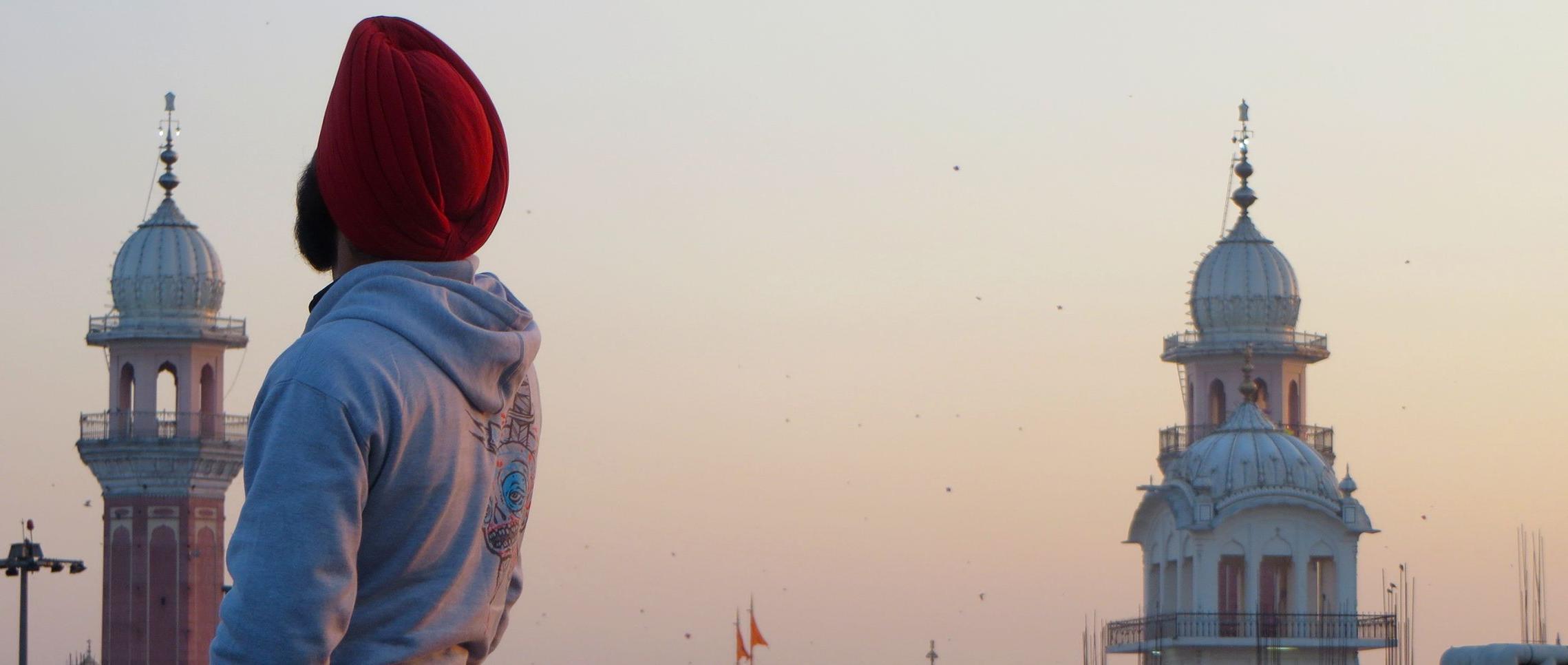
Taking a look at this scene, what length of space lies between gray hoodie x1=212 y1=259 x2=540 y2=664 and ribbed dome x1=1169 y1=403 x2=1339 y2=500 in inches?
2096

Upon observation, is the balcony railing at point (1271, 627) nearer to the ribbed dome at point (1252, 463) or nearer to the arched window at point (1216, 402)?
the ribbed dome at point (1252, 463)

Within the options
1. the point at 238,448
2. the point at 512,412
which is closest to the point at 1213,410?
the point at 238,448

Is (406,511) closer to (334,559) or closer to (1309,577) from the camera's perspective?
(334,559)

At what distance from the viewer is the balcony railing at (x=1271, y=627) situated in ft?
183

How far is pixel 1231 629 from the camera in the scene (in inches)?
2239

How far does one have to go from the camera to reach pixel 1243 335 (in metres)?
72.0

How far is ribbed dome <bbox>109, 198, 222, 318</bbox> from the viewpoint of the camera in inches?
2943

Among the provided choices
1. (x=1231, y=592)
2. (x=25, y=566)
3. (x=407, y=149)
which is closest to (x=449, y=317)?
(x=407, y=149)

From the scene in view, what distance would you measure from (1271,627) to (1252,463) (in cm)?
375

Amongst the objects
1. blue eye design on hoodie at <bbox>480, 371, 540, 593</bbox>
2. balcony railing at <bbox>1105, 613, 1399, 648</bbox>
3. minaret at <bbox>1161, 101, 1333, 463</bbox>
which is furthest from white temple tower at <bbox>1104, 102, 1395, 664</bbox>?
blue eye design on hoodie at <bbox>480, 371, 540, 593</bbox>

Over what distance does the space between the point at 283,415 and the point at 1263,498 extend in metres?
53.6

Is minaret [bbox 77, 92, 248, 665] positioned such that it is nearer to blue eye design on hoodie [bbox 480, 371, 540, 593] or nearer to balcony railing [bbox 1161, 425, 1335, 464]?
balcony railing [bbox 1161, 425, 1335, 464]

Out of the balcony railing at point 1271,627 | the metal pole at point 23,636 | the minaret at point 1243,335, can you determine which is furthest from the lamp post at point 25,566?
the minaret at point 1243,335

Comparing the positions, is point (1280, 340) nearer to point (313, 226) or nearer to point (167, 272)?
point (167, 272)
